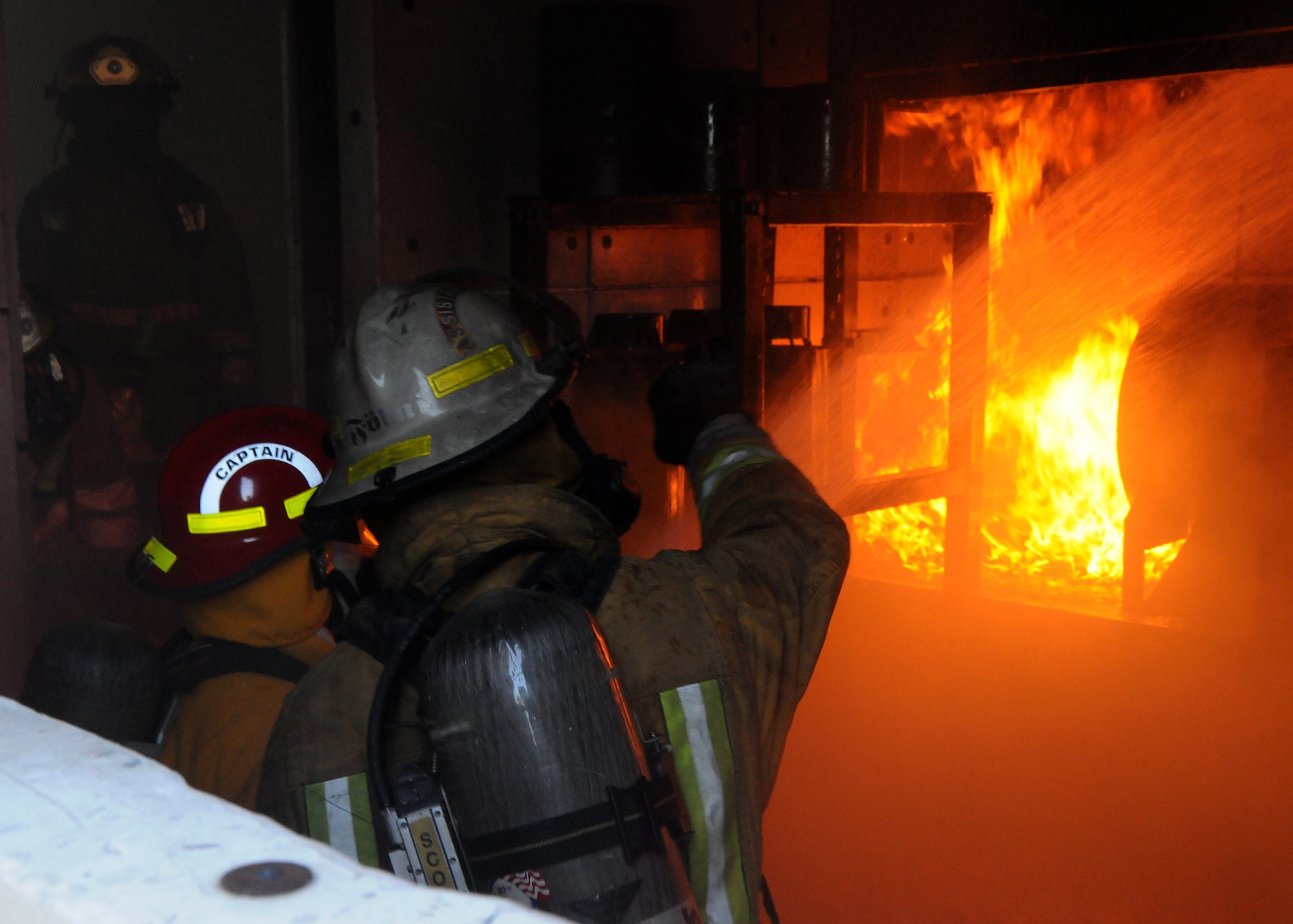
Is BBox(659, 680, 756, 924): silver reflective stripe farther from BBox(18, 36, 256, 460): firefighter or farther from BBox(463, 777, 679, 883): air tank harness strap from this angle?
BBox(18, 36, 256, 460): firefighter

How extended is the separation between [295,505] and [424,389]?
0.64 meters

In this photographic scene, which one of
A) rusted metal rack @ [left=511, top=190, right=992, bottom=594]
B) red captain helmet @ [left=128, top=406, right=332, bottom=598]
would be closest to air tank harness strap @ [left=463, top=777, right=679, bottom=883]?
red captain helmet @ [left=128, top=406, right=332, bottom=598]

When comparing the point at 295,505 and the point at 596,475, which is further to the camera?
the point at 295,505

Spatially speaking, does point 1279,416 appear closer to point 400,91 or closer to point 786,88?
point 786,88

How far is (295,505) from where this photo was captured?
2203 millimetres

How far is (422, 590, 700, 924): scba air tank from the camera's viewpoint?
4.08ft

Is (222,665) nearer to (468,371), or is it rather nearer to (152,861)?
(468,371)

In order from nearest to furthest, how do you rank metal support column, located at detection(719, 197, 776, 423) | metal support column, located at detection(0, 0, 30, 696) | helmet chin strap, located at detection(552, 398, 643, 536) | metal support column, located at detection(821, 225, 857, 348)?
1. helmet chin strap, located at detection(552, 398, 643, 536)
2. metal support column, located at detection(0, 0, 30, 696)
3. metal support column, located at detection(719, 197, 776, 423)
4. metal support column, located at detection(821, 225, 857, 348)

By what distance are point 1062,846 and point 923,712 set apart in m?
0.62

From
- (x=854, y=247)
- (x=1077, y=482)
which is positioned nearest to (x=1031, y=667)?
(x=1077, y=482)

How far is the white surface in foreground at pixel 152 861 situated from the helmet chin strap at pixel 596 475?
0.91 metres

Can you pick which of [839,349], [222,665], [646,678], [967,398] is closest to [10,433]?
[222,665]

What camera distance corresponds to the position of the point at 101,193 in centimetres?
371

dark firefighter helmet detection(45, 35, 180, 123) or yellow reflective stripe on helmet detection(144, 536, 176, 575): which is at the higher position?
dark firefighter helmet detection(45, 35, 180, 123)
